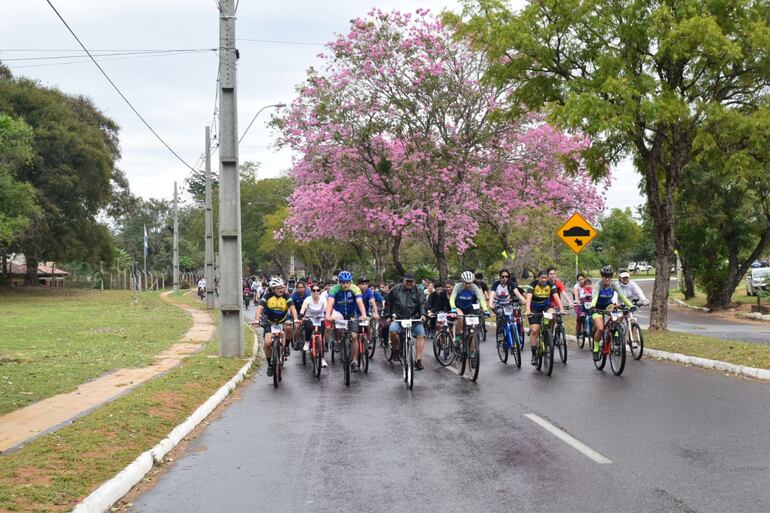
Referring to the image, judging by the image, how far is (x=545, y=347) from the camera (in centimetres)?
1409

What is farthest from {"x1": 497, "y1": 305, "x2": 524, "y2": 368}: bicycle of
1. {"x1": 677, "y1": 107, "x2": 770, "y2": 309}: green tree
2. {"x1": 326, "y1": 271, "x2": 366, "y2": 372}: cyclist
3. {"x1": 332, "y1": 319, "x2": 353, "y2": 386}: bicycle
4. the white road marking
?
{"x1": 677, "y1": 107, "x2": 770, "y2": 309}: green tree

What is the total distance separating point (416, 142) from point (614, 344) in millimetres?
18236

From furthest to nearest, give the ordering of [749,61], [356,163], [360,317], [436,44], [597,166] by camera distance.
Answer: [356,163] → [436,44] → [597,166] → [749,61] → [360,317]

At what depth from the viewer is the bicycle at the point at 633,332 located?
14.4 meters

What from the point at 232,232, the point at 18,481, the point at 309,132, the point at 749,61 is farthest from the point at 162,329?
the point at 18,481

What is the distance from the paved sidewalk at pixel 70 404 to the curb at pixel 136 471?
55.6 inches

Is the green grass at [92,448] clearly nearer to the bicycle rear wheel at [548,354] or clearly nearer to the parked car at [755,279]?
the bicycle rear wheel at [548,354]

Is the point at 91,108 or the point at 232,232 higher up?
the point at 91,108

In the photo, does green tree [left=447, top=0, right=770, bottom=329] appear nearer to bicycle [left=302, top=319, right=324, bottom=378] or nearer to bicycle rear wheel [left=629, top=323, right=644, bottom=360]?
bicycle rear wheel [left=629, top=323, right=644, bottom=360]

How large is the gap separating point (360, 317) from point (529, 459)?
280 inches

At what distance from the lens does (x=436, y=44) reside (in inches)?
1177

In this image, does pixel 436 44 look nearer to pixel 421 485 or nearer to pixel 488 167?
pixel 488 167

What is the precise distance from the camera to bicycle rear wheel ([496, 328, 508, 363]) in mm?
16188

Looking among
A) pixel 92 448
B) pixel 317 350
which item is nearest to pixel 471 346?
pixel 317 350
